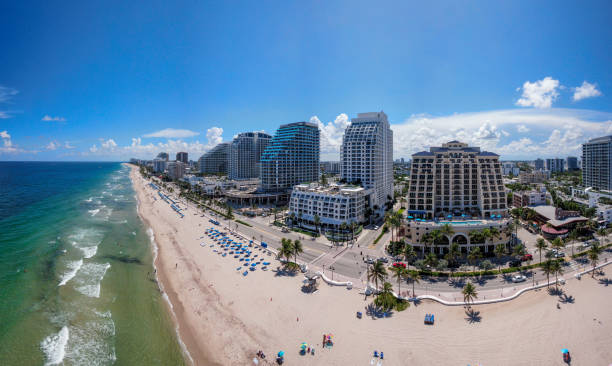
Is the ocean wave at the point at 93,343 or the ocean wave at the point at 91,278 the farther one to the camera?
the ocean wave at the point at 91,278

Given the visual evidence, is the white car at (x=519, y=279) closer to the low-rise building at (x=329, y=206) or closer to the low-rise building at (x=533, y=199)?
the low-rise building at (x=329, y=206)

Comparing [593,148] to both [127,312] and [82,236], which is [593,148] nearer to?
[127,312]

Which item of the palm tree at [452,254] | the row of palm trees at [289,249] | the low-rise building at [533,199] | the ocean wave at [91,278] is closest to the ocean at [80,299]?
the ocean wave at [91,278]

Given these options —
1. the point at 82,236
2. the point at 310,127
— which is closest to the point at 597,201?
the point at 310,127

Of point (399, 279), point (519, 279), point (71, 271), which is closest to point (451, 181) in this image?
point (519, 279)

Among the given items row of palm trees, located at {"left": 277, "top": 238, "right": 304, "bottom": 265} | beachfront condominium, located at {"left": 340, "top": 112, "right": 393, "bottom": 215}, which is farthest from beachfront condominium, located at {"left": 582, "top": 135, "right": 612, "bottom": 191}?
row of palm trees, located at {"left": 277, "top": 238, "right": 304, "bottom": 265}

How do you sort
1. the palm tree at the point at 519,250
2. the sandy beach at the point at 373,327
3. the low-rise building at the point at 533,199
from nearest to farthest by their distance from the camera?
the sandy beach at the point at 373,327, the palm tree at the point at 519,250, the low-rise building at the point at 533,199

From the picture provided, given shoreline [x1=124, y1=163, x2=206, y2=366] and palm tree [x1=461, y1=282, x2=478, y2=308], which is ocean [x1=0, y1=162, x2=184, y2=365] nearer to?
shoreline [x1=124, y1=163, x2=206, y2=366]
